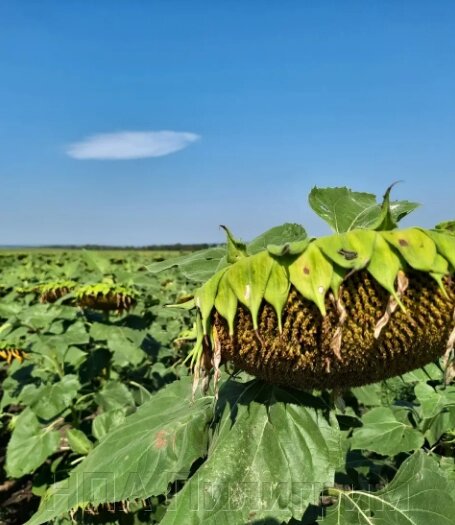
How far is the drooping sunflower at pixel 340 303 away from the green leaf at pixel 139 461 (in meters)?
0.45

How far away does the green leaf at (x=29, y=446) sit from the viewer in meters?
3.71

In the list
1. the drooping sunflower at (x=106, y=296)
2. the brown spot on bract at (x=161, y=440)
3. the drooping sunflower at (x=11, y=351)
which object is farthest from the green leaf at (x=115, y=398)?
the brown spot on bract at (x=161, y=440)

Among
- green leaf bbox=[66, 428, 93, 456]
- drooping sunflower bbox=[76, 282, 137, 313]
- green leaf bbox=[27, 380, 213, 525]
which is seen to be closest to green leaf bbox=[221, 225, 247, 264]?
green leaf bbox=[27, 380, 213, 525]

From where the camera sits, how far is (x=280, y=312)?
3.80 ft

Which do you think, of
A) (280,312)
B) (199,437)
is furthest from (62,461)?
(280,312)

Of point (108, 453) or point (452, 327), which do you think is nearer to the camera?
point (452, 327)

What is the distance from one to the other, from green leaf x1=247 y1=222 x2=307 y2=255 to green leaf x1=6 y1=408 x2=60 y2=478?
2.85 meters

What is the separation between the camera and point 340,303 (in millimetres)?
1142

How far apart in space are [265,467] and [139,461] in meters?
0.40

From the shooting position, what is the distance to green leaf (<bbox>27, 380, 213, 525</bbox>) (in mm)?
1559

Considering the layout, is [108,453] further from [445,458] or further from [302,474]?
[445,458]

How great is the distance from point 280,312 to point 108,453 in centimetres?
88

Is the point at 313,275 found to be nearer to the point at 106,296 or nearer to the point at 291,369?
the point at 291,369

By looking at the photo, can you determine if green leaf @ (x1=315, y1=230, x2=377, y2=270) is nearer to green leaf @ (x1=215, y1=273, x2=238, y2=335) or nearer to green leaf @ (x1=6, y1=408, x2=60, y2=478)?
green leaf @ (x1=215, y1=273, x2=238, y2=335)
